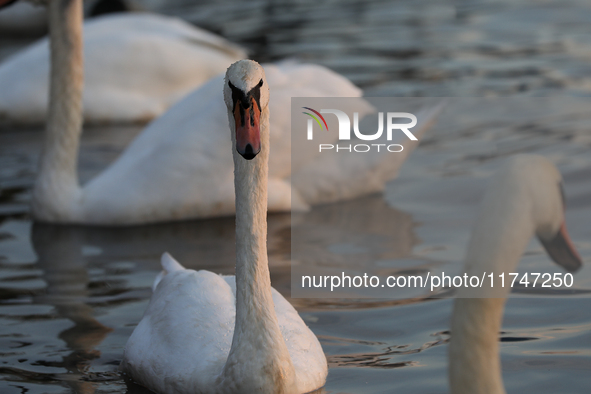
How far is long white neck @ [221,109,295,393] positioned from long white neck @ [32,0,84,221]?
10.9ft

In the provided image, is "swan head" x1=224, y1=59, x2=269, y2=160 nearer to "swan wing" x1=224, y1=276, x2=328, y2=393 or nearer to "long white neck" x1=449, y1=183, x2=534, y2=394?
"swan wing" x1=224, y1=276, x2=328, y2=393

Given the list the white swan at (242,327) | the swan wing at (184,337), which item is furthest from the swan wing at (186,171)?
the white swan at (242,327)

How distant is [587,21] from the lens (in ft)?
42.6

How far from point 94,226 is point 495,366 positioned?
4846 mm

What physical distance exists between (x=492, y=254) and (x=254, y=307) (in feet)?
5.03

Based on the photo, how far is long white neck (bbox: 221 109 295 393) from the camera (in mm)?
4391

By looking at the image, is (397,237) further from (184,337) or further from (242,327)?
(242,327)

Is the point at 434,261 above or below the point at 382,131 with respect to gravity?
below

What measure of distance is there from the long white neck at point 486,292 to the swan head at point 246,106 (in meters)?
1.39

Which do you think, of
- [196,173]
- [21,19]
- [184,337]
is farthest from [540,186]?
[21,19]

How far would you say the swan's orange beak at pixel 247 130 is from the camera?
14.0 ft

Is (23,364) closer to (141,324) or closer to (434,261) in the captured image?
(141,324)

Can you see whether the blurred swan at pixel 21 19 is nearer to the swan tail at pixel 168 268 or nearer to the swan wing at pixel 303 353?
the swan tail at pixel 168 268

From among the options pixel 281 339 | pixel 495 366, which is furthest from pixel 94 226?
pixel 495 366
